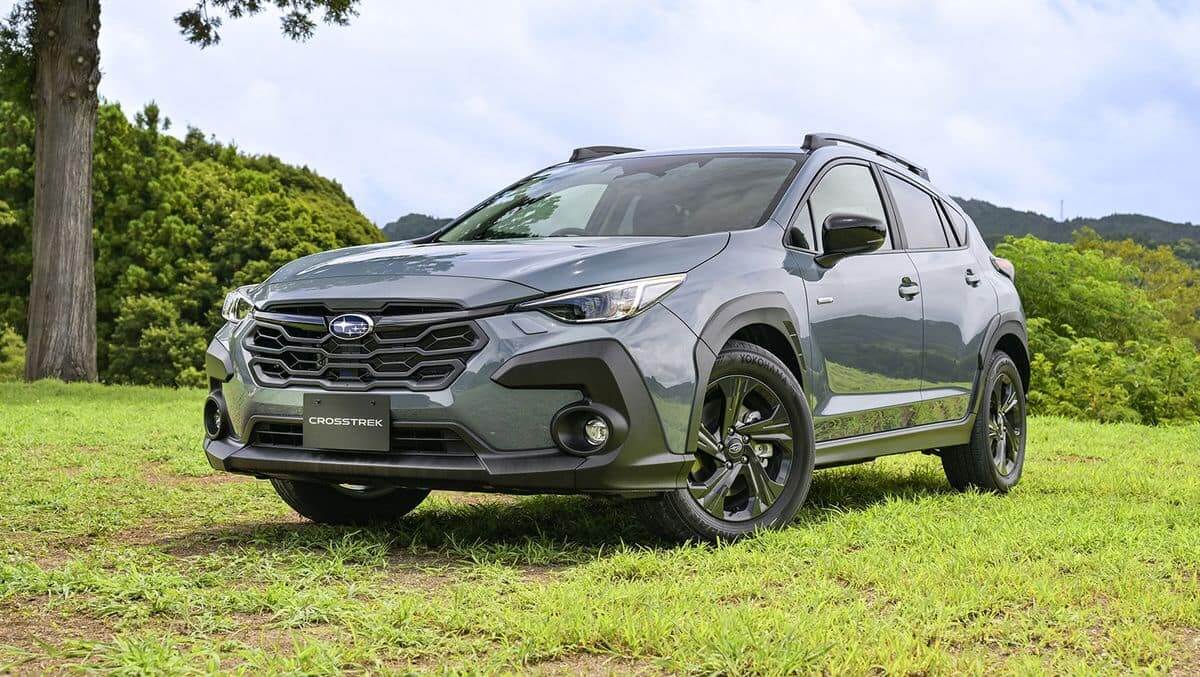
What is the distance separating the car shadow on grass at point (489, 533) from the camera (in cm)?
501

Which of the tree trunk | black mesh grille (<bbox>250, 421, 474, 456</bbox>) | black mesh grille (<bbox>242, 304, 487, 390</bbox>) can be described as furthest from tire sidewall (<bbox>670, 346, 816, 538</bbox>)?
the tree trunk

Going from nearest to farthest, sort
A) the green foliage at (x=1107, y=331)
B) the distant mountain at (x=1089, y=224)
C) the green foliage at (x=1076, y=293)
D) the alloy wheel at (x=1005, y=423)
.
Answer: the alloy wheel at (x=1005, y=423) < the green foliage at (x=1107, y=331) < the green foliage at (x=1076, y=293) < the distant mountain at (x=1089, y=224)

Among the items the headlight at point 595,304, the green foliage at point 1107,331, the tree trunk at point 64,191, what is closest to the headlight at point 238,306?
the headlight at point 595,304

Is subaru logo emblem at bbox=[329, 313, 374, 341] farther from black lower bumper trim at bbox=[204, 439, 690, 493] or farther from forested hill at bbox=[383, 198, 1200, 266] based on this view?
forested hill at bbox=[383, 198, 1200, 266]

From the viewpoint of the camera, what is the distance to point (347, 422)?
482 centimetres

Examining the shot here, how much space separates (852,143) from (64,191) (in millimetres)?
14454

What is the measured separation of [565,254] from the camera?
4.99 meters

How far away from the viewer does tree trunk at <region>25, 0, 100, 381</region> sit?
17.8 metres

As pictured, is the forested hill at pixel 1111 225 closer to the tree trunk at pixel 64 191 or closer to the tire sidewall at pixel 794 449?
the tree trunk at pixel 64 191

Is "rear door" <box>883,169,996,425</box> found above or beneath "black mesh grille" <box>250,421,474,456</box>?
above

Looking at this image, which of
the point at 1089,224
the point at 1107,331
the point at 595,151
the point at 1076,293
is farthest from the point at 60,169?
the point at 1089,224

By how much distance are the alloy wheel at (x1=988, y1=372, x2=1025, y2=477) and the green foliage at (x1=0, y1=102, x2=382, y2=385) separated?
3148 cm

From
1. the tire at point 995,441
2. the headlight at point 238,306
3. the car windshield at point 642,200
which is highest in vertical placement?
the car windshield at point 642,200

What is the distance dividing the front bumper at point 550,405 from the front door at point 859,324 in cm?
113
